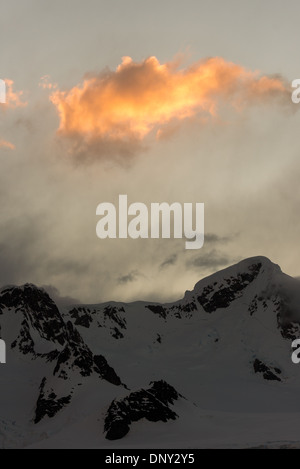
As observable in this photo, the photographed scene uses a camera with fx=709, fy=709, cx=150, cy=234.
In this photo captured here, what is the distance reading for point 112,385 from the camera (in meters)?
183

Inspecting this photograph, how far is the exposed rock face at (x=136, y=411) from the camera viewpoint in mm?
147750

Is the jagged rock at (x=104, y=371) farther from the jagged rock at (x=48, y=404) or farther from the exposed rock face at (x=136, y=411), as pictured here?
the exposed rock face at (x=136, y=411)

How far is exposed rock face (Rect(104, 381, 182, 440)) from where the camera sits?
5817 inches

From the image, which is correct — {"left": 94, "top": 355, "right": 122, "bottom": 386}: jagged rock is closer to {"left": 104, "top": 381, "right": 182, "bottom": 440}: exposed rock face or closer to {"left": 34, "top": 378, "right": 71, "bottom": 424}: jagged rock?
{"left": 34, "top": 378, "right": 71, "bottom": 424}: jagged rock

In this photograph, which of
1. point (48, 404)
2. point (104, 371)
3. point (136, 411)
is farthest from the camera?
point (104, 371)

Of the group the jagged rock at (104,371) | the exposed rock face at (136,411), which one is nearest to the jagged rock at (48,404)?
the exposed rock face at (136,411)

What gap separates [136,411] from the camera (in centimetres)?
15500

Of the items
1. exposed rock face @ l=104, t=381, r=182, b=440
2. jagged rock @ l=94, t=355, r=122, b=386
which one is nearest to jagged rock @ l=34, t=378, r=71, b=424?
exposed rock face @ l=104, t=381, r=182, b=440

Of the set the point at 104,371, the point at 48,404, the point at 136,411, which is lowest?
the point at 136,411

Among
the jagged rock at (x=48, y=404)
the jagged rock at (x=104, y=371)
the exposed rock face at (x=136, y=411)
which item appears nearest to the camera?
the exposed rock face at (x=136, y=411)

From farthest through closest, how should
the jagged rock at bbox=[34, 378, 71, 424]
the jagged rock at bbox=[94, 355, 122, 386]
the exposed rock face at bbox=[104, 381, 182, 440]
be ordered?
the jagged rock at bbox=[94, 355, 122, 386]
the jagged rock at bbox=[34, 378, 71, 424]
the exposed rock face at bbox=[104, 381, 182, 440]

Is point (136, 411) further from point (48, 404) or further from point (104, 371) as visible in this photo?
point (104, 371)

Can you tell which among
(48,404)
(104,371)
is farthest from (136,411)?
(104,371)
